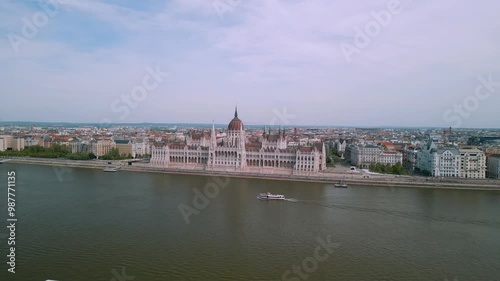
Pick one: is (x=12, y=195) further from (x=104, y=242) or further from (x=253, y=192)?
(x=253, y=192)

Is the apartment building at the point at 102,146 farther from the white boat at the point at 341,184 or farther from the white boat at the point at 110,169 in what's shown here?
the white boat at the point at 341,184

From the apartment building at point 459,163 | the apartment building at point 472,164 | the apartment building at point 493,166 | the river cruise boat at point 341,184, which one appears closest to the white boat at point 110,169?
the river cruise boat at point 341,184

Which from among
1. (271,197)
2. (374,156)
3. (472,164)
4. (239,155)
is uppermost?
(239,155)

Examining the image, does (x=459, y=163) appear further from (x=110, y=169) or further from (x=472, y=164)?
(x=110, y=169)

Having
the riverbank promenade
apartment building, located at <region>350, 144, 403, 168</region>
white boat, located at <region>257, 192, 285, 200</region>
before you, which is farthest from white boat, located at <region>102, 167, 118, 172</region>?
apartment building, located at <region>350, 144, 403, 168</region>

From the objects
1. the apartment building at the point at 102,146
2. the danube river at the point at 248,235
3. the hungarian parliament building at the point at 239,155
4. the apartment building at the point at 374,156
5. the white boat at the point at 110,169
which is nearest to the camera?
the danube river at the point at 248,235

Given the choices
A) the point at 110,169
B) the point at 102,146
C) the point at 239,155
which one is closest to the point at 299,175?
the point at 239,155

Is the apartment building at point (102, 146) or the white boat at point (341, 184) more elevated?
the apartment building at point (102, 146)
